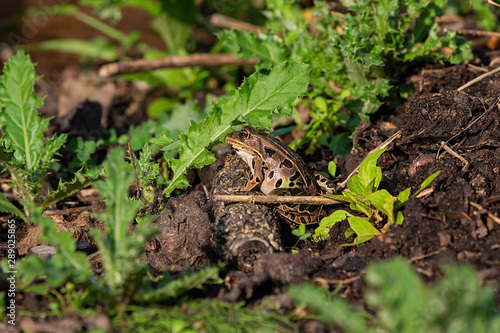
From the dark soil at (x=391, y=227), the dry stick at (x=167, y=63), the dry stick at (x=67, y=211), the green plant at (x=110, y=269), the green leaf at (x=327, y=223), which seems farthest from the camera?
the dry stick at (x=167, y=63)

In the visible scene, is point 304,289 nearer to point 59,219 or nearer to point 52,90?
point 59,219

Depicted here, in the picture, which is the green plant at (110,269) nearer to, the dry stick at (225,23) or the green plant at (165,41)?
the green plant at (165,41)

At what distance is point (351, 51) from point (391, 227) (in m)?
1.96

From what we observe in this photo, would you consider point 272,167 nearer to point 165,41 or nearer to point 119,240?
point 119,240

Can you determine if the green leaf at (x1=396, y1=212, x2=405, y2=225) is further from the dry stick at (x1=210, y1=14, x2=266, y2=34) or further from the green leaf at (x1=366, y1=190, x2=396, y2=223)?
the dry stick at (x1=210, y1=14, x2=266, y2=34)

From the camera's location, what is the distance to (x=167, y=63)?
7.20m

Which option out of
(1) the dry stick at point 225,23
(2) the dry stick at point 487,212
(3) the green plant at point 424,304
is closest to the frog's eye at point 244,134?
(2) the dry stick at point 487,212

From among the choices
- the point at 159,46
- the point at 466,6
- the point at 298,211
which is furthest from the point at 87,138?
the point at 466,6

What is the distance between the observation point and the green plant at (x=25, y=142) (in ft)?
15.0

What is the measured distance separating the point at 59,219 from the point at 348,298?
2.95 meters

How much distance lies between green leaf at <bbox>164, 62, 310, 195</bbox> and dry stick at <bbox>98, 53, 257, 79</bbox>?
2.50 m

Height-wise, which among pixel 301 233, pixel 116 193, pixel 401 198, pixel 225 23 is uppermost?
pixel 116 193

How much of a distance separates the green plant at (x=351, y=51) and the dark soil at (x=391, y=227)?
0.83 ft

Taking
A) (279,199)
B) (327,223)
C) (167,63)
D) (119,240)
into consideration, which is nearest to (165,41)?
(167,63)
